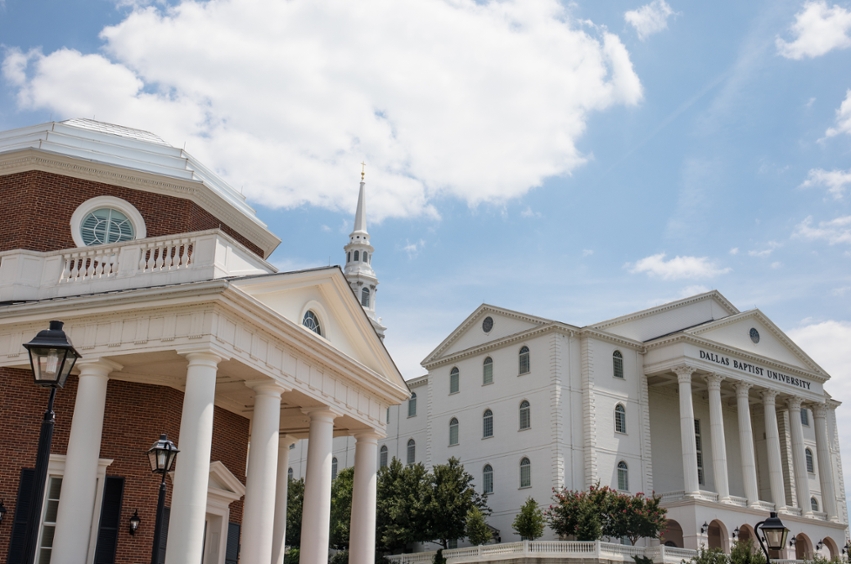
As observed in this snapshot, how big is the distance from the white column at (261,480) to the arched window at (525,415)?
1388 inches

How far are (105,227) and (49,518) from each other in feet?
24.2

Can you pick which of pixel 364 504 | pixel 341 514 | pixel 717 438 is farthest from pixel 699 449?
pixel 364 504

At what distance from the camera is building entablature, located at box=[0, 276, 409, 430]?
18.2 m

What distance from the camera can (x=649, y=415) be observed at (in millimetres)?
57062

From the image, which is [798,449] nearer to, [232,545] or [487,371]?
[487,371]

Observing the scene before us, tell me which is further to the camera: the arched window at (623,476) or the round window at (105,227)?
the arched window at (623,476)

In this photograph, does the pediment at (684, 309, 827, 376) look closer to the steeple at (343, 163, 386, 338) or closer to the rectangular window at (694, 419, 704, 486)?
the rectangular window at (694, 419, 704, 486)

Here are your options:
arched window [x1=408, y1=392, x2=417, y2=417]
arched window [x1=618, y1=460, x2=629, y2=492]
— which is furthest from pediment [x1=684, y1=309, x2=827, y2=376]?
arched window [x1=408, y1=392, x2=417, y2=417]

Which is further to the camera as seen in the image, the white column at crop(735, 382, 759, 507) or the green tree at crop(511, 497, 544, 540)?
the white column at crop(735, 382, 759, 507)

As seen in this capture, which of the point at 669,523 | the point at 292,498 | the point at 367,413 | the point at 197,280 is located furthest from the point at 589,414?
the point at 197,280

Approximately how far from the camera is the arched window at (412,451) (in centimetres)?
6425

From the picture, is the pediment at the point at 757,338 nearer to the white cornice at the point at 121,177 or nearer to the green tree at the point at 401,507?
the green tree at the point at 401,507

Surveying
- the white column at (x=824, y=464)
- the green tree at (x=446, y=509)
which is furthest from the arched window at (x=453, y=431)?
the white column at (x=824, y=464)

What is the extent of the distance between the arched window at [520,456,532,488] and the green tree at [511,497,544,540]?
435 cm
